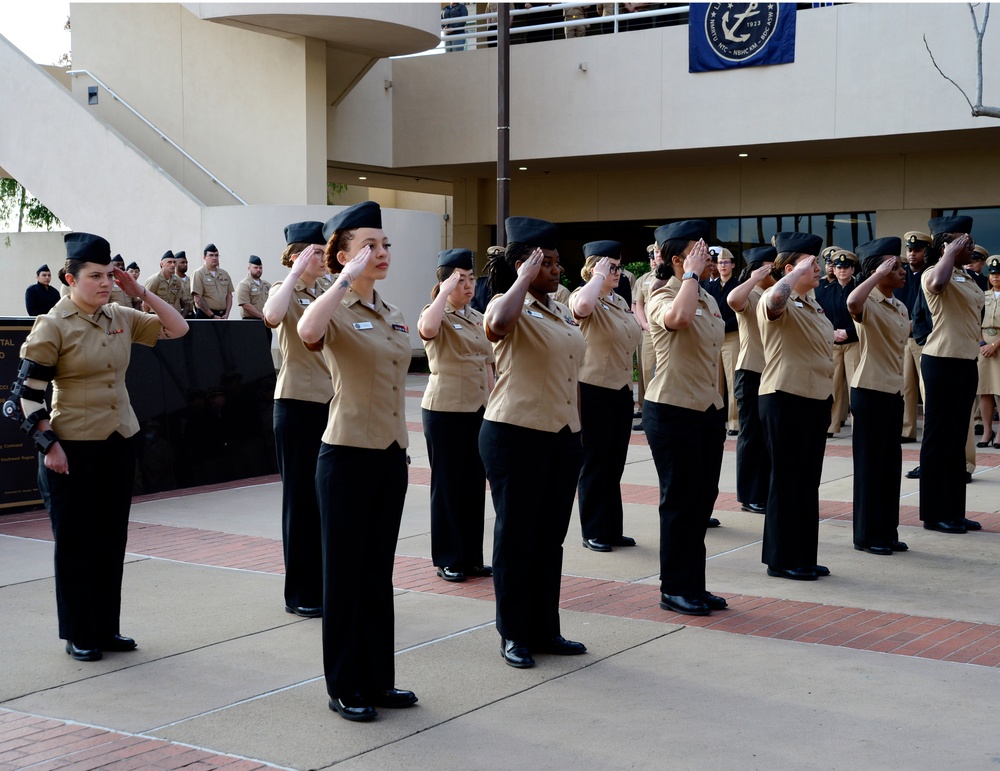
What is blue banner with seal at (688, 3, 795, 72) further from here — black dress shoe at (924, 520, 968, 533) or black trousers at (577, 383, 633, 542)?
black trousers at (577, 383, 633, 542)

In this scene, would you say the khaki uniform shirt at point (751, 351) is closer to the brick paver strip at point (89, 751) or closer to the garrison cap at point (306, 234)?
the garrison cap at point (306, 234)

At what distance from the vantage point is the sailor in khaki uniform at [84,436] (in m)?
5.99

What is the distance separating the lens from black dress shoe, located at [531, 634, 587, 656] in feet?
19.5

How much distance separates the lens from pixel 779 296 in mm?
7188

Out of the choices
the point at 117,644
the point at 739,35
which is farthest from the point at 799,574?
the point at 739,35

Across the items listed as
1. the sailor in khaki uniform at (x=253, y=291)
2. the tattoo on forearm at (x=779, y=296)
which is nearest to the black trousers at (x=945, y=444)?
the tattoo on forearm at (x=779, y=296)

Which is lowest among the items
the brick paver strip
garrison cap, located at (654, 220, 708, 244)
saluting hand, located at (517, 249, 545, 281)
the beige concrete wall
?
the brick paver strip

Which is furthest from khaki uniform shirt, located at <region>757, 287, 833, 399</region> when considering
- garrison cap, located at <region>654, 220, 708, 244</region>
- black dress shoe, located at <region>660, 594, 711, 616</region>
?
black dress shoe, located at <region>660, 594, 711, 616</region>

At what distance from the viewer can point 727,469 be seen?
12719 millimetres

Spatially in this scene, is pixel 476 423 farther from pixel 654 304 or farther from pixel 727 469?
pixel 727 469

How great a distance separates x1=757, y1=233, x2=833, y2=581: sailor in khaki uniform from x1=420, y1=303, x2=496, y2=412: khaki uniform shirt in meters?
→ 1.90

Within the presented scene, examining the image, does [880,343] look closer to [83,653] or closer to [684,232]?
[684,232]

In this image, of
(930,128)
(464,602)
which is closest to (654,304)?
(464,602)

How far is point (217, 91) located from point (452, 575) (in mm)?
19428
